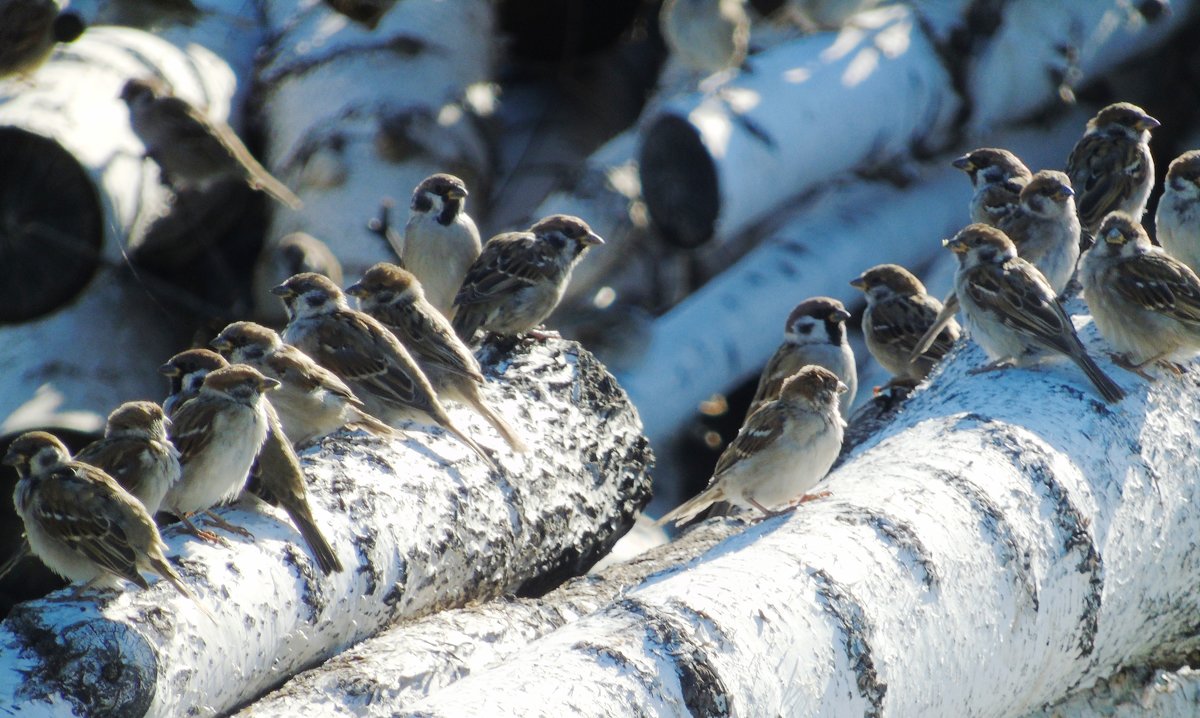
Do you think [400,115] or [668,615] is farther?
[400,115]

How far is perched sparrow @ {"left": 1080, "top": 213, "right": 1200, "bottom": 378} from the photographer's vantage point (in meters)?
5.84

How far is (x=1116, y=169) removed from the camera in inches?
294

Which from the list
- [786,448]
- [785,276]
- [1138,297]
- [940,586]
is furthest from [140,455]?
[785,276]

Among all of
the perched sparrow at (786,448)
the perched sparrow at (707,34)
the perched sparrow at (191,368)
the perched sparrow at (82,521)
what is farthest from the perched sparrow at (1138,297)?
the perched sparrow at (707,34)

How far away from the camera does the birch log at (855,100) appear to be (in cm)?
970

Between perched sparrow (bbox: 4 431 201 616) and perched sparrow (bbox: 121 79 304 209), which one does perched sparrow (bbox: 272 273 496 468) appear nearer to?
perched sparrow (bbox: 4 431 201 616)

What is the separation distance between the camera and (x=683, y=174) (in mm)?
9812

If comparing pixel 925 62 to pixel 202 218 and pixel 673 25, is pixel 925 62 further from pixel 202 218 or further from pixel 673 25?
pixel 202 218

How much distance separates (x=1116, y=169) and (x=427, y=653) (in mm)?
4489

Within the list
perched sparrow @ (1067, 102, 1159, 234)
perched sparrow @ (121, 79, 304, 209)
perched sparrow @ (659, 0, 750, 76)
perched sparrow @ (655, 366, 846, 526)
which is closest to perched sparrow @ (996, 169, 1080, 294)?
perched sparrow @ (1067, 102, 1159, 234)

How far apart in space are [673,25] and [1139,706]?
6.86 m

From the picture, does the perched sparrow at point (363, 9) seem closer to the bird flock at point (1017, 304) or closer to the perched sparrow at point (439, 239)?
the perched sparrow at point (439, 239)

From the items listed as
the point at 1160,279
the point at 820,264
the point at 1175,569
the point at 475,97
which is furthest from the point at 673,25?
the point at 1175,569

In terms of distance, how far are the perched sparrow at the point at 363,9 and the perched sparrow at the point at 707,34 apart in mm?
2128
